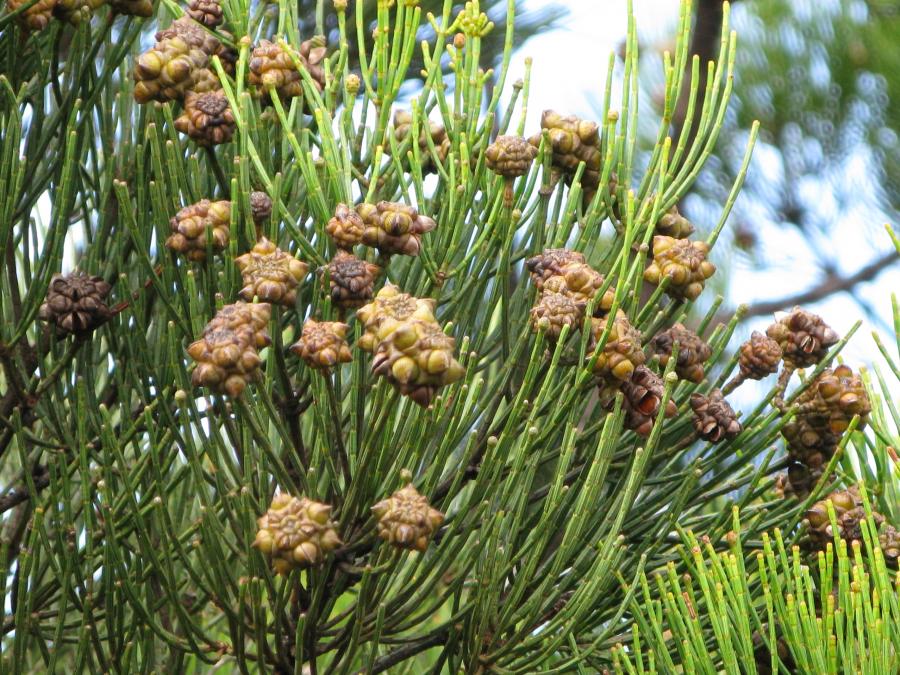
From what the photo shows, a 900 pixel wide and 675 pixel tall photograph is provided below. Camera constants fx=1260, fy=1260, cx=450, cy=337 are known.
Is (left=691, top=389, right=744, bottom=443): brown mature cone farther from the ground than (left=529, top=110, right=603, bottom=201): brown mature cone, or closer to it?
closer to it

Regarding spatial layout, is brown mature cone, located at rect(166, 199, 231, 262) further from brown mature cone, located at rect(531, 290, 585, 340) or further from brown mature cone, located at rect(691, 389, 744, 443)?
brown mature cone, located at rect(691, 389, 744, 443)

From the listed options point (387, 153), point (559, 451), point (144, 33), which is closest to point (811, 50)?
point (144, 33)

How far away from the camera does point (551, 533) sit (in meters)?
0.97

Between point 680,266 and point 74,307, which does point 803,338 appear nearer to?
point 680,266

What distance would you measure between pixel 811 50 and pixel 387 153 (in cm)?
218

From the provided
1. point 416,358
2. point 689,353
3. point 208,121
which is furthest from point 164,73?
point 689,353

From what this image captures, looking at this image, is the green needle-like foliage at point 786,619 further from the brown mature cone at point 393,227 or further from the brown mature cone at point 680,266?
the brown mature cone at point 393,227

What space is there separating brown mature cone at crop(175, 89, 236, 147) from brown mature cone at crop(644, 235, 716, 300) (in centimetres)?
37

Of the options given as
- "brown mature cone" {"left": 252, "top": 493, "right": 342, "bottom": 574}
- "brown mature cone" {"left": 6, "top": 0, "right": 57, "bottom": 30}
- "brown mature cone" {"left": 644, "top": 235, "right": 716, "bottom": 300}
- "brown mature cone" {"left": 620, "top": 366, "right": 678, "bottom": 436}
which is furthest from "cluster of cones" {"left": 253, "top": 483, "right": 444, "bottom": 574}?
"brown mature cone" {"left": 6, "top": 0, "right": 57, "bottom": 30}

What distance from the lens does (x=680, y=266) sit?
1.04 metres

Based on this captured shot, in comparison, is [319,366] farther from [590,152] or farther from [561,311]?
[590,152]

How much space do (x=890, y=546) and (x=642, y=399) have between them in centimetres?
27

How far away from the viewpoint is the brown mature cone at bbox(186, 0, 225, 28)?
1.14 m

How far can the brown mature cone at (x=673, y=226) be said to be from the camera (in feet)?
3.74
